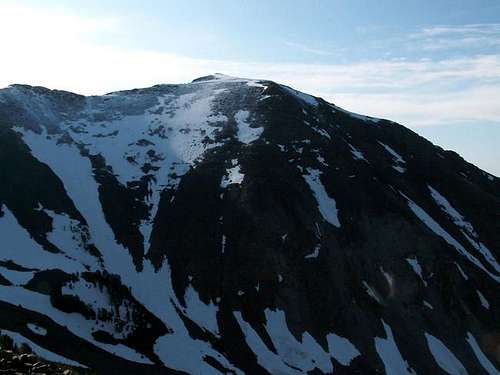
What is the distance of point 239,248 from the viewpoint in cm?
7538

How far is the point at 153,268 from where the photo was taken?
71.6 metres

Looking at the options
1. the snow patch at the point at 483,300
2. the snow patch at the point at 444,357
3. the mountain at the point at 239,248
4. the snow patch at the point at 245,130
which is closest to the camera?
the mountain at the point at 239,248

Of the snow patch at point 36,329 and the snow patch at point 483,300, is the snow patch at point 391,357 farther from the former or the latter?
the snow patch at point 36,329

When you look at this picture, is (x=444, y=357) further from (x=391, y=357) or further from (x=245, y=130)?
(x=245, y=130)

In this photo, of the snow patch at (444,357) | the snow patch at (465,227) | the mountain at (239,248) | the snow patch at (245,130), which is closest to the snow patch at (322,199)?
the mountain at (239,248)

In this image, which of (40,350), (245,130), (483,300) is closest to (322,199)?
(245,130)

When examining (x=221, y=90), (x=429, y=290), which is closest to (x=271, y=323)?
(x=429, y=290)

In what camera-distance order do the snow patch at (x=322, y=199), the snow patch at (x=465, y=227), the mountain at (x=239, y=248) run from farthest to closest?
the snow patch at (x=465, y=227) → the snow patch at (x=322, y=199) → the mountain at (x=239, y=248)

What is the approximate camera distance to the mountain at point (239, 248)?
59.0m

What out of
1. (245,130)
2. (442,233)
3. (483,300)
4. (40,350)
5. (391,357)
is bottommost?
(391,357)

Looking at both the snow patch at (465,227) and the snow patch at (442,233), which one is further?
the snow patch at (465,227)

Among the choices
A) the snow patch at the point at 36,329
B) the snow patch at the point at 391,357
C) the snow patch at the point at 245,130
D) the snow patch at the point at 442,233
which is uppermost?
the snow patch at the point at 245,130

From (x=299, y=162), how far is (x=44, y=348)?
189 ft

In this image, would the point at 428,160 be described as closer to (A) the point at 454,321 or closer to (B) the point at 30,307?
(A) the point at 454,321
